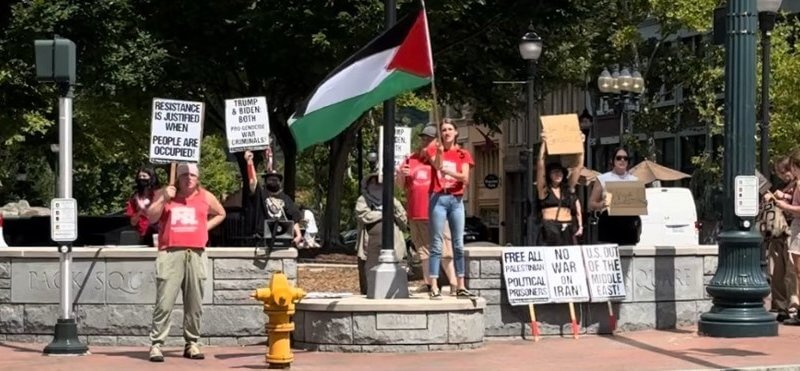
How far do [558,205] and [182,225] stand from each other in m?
4.44

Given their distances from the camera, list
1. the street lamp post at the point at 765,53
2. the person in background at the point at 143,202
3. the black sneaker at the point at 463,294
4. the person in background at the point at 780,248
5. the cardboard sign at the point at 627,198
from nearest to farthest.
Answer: the black sneaker at the point at 463,294 → the person in background at the point at 780,248 → the person in background at the point at 143,202 → the cardboard sign at the point at 627,198 → the street lamp post at the point at 765,53

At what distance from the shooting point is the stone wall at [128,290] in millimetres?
14695

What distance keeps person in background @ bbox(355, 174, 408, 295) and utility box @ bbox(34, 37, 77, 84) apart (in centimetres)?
369

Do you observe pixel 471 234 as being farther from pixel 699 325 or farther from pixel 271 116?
pixel 699 325

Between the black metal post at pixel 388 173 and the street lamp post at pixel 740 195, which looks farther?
the street lamp post at pixel 740 195

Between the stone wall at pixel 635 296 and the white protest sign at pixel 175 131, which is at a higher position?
the white protest sign at pixel 175 131

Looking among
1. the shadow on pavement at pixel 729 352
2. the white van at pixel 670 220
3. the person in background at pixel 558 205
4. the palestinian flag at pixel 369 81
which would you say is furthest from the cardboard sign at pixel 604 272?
the white van at pixel 670 220

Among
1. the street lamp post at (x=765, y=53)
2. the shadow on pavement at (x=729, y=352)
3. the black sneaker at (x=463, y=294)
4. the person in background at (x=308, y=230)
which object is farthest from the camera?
the person in background at (x=308, y=230)

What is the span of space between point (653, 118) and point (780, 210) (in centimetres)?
2914

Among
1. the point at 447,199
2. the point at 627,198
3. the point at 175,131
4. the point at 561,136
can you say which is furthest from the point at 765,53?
the point at 175,131

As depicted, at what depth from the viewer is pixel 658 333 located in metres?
15.6

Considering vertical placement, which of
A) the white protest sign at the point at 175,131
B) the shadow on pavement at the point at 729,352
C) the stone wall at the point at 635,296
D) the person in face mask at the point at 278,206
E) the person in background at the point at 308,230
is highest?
the white protest sign at the point at 175,131

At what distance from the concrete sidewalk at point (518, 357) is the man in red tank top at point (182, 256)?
280mm

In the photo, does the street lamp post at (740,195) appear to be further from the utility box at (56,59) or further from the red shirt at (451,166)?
the utility box at (56,59)
